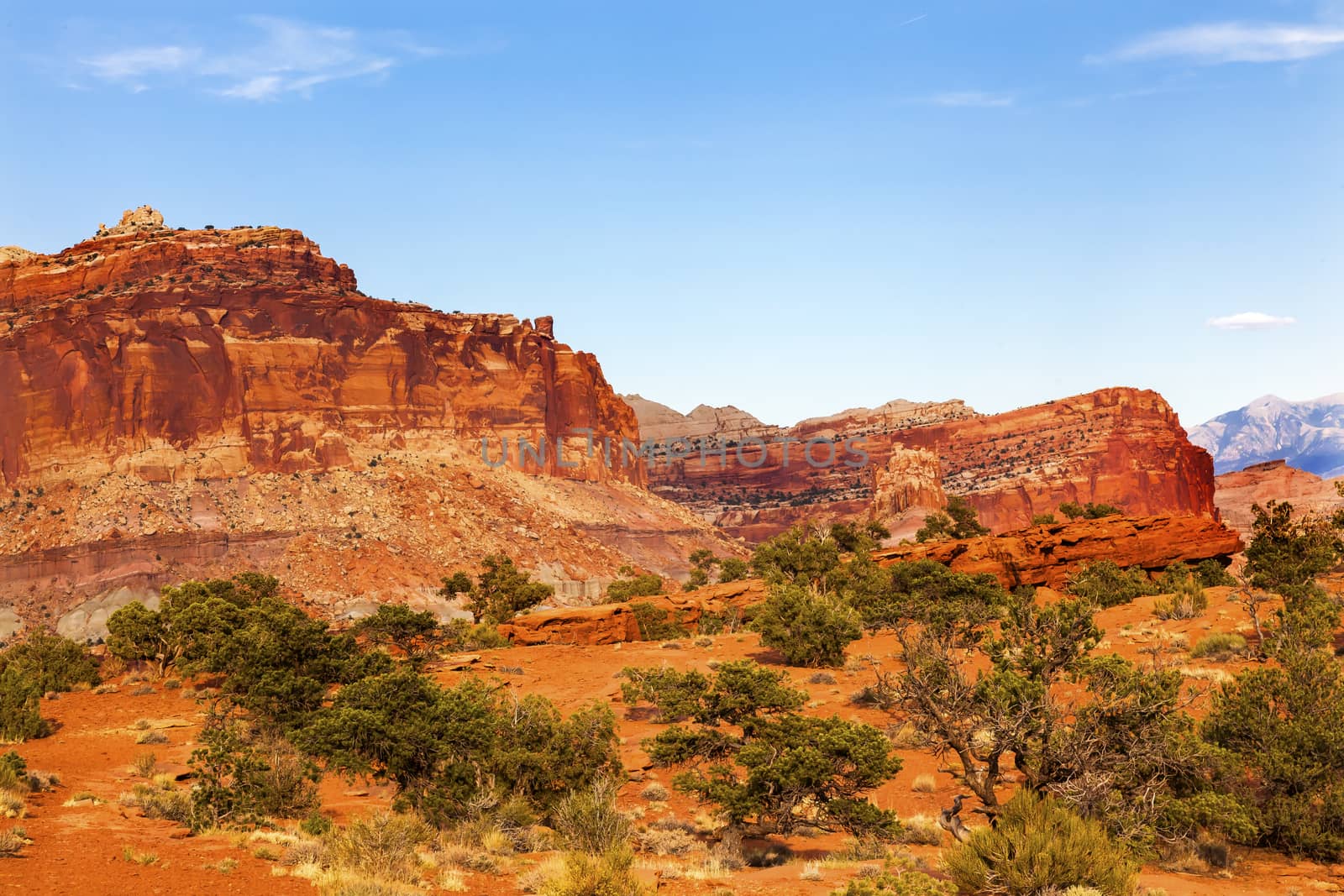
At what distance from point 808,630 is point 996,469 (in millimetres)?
119568

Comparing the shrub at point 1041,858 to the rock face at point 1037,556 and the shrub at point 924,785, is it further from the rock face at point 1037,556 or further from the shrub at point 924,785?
the rock face at point 1037,556

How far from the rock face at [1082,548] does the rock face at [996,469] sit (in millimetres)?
62608

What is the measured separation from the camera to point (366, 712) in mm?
20422

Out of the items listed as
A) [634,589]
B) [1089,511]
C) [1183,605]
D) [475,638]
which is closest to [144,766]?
[475,638]

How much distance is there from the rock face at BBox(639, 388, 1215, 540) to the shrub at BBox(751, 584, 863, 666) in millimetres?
85770

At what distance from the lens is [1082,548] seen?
52500 mm

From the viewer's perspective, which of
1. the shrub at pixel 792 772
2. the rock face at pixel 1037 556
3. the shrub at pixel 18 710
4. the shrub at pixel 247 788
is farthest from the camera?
the rock face at pixel 1037 556

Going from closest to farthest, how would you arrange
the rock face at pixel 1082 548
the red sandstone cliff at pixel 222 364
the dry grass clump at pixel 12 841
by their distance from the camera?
the dry grass clump at pixel 12 841 < the rock face at pixel 1082 548 < the red sandstone cliff at pixel 222 364

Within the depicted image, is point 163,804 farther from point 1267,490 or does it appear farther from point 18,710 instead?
point 1267,490

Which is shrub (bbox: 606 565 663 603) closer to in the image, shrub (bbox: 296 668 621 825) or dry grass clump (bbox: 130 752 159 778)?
dry grass clump (bbox: 130 752 159 778)

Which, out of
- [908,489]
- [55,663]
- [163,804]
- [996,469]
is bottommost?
[55,663]

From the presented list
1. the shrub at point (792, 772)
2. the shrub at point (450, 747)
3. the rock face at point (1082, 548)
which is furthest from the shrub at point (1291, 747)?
the rock face at point (1082, 548)

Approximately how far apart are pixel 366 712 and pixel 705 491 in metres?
167

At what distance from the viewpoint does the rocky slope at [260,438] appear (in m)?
90.6
